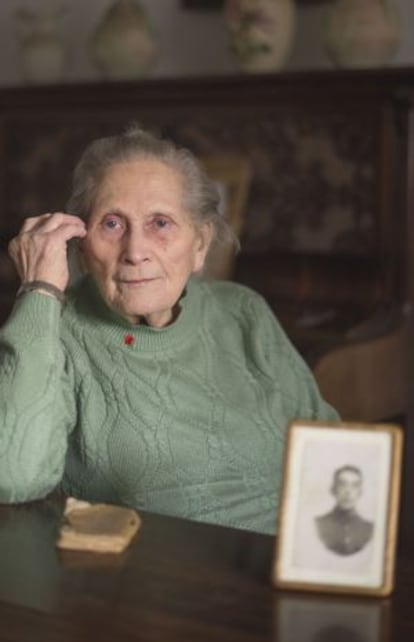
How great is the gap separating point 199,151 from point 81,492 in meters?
1.87

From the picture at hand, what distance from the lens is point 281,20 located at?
3627mm

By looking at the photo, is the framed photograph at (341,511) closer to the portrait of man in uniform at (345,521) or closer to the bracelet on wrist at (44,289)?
the portrait of man in uniform at (345,521)

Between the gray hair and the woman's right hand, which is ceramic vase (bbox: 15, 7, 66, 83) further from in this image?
the woman's right hand

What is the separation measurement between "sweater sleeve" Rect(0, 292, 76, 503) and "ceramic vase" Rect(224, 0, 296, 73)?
189 centimetres

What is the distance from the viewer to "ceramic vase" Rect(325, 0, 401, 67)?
3.48 m

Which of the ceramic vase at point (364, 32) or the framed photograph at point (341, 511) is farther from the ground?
the ceramic vase at point (364, 32)

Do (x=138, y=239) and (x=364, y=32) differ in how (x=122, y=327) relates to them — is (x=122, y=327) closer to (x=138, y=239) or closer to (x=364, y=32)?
(x=138, y=239)

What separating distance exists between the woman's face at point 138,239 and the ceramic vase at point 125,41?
1.81 m

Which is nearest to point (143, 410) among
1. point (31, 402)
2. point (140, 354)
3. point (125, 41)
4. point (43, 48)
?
point (140, 354)

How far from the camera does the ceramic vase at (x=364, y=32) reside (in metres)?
3.48

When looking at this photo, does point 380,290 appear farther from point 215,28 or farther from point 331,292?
point 215,28

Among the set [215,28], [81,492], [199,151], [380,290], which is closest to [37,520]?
[81,492]

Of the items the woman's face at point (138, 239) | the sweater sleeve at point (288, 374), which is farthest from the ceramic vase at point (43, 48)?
the woman's face at point (138, 239)

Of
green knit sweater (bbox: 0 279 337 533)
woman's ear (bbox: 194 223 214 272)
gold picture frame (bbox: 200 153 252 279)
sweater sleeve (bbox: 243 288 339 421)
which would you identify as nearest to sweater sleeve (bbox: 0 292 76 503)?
green knit sweater (bbox: 0 279 337 533)
